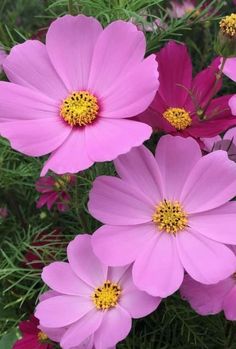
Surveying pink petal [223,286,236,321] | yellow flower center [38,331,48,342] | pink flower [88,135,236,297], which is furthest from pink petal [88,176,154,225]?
yellow flower center [38,331,48,342]

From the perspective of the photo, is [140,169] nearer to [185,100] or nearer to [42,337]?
[185,100]

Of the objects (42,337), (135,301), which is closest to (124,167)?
(135,301)


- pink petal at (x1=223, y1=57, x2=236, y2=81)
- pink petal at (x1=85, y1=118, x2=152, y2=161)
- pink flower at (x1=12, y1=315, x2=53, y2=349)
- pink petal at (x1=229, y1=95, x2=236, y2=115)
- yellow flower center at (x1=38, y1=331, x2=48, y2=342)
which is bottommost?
pink flower at (x1=12, y1=315, x2=53, y2=349)

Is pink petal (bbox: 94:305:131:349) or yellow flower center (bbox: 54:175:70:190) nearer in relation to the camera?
pink petal (bbox: 94:305:131:349)

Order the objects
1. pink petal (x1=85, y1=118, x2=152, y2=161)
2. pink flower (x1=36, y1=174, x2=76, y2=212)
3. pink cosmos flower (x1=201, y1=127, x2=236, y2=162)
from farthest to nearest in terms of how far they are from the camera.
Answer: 1. pink flower (x1=36, y1=174, x2=76, y2=212)
2. pink cosmos flower (x1=201, y1=127, x2=236, y2=162)
3. pink petal (x1=85, y1=118, x2=152, y2=161)

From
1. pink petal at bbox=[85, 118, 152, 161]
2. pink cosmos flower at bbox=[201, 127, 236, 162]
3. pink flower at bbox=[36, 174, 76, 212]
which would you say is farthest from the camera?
pink flower at bbox=[36, 174, 76, 212]

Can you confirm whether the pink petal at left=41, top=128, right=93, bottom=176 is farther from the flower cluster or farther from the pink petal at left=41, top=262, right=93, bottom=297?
the pink petal at left=41, top=262, right=93, bottom=297

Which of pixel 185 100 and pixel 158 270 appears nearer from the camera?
pixel 158 270
